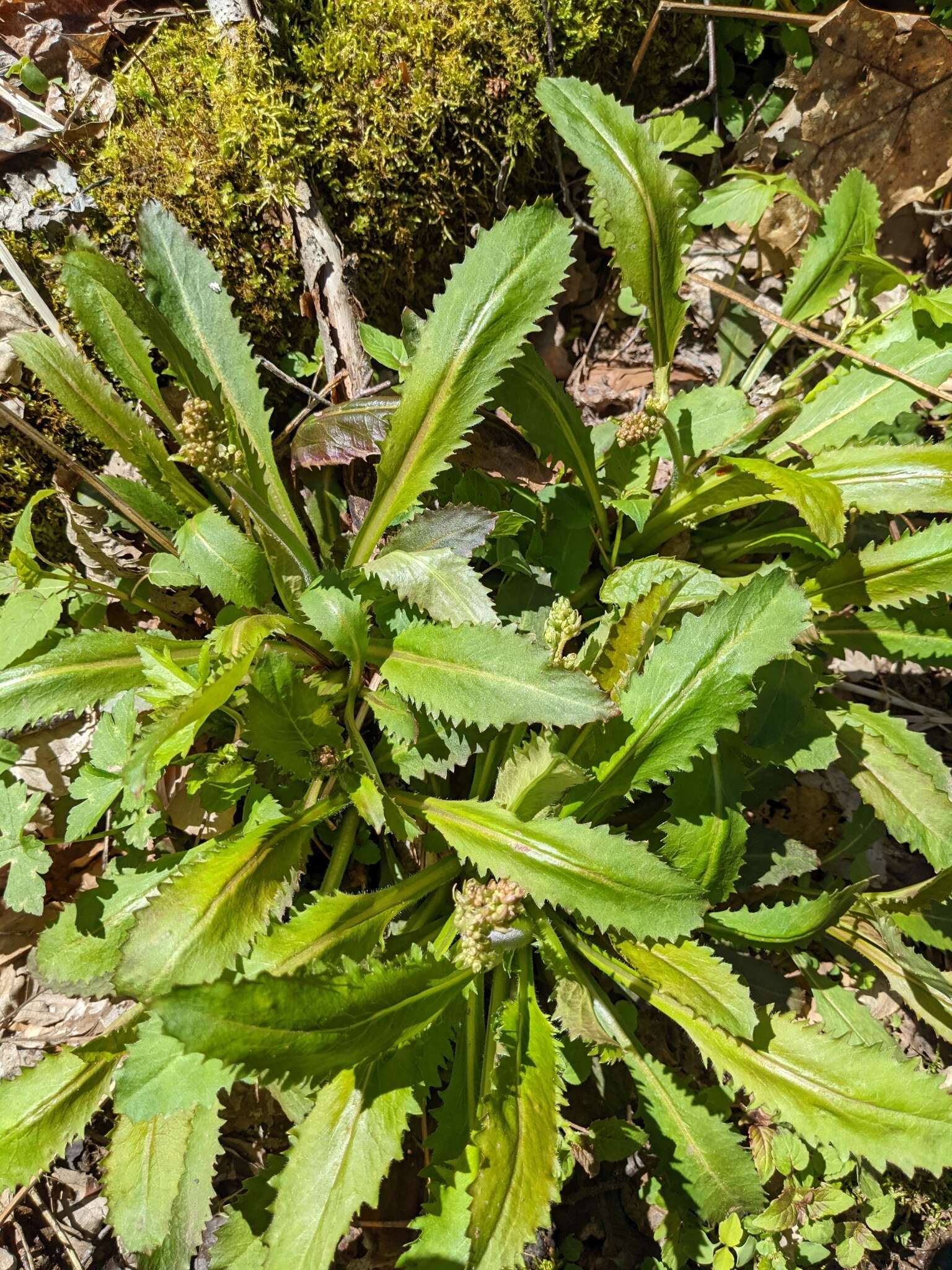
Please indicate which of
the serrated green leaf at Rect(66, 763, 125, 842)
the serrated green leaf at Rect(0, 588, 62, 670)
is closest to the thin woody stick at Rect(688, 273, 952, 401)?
the serrated green leaf at Rect(0, 588, 62, 670)

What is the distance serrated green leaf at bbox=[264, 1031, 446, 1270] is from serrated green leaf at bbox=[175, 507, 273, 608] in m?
1.05

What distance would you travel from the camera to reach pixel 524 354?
214cm

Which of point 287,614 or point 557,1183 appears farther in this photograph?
point 287,614

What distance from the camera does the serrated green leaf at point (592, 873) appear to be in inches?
60.1

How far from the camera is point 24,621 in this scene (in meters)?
1.78

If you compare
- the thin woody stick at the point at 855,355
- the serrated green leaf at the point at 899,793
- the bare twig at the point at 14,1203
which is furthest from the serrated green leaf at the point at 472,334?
the bare twig at the point at 14,1203

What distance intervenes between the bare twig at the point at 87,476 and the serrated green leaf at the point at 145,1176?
135 cm

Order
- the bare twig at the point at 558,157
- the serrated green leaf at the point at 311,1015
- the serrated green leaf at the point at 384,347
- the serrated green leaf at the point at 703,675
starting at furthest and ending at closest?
1. the bare twig at the point at 558,157
2. the serrated green leaf at the point at 384,347
3. the serrated green leaf at the point at 703,675
4. the serrated green leaf at the point at 311,1015

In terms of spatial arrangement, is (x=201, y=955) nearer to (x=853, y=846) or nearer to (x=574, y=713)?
(x=574, y=713)

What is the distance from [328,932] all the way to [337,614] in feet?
2.19

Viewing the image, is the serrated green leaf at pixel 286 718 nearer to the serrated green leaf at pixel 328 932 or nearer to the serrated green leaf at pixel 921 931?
the serrated green leaf at pixel 328 932

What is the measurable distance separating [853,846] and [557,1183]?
1316 mm

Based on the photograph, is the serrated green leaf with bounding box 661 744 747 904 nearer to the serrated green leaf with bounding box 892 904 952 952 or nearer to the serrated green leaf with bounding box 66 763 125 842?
the serrated green leaf with bounding box 892 904 952 952

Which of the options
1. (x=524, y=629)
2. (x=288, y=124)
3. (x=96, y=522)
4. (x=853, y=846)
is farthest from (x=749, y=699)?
(x=288, y=124)
